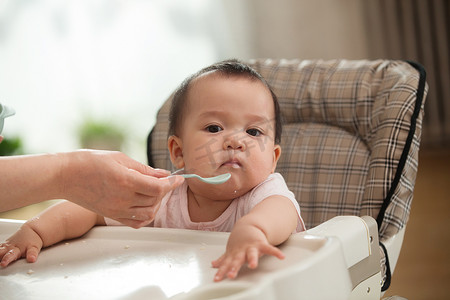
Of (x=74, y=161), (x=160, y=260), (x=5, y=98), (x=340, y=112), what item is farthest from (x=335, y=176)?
(x=5, y=98)

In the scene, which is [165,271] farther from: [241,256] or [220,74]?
[220,74]

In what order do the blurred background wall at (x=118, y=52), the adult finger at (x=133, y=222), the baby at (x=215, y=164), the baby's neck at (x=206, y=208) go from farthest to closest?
the blurred background wall at (x=118, y=52)
the baby's neck at (x=206, y=208)
the baby at (x=215, y=164)
the adult finger at (x=133, y=222)

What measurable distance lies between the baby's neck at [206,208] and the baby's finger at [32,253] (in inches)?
11.9

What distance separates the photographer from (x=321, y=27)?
3.69 metres

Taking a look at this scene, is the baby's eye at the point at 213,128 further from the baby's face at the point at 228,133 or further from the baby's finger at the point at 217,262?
the baby's finger at the point at 217,262

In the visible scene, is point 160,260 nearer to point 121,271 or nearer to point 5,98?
point 121,271

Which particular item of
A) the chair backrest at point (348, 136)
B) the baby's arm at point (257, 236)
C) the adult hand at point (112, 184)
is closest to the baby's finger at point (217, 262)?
the baby's arm at point (257, 236)

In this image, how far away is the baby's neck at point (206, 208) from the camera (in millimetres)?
1170

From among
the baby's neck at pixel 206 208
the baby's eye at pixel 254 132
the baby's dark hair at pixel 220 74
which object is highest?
the baby's dark hair at pixel 220 74

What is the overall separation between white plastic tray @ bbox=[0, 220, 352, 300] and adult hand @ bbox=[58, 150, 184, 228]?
0.09 meters

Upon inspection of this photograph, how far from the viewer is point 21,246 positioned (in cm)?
102

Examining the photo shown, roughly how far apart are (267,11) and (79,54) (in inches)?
43.7

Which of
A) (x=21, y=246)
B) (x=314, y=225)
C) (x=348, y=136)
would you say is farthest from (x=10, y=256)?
(x=348, y=136)

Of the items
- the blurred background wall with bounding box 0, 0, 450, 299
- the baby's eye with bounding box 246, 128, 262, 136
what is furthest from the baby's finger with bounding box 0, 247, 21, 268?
the blurred background wall with bounding box 0, 0, 450, 299
